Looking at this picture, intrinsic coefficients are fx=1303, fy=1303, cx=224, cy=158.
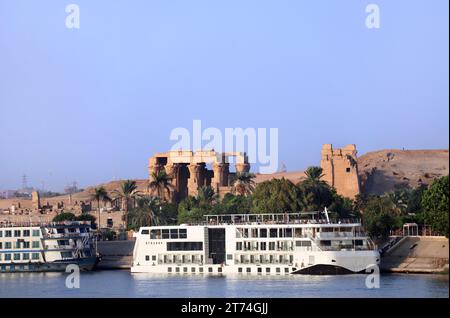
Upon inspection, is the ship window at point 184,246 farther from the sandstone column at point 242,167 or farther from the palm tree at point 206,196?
the sandstone column at point 242,167

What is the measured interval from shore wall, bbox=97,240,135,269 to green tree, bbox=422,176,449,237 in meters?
21.8

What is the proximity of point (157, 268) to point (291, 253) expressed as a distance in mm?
8855

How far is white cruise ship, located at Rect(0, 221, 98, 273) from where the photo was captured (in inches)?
3209

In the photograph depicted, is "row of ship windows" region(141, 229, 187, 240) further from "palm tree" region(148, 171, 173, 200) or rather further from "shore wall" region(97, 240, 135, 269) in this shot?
"palm tree" region(148, 171, 173, 200)

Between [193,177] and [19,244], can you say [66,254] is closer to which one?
[19,244]

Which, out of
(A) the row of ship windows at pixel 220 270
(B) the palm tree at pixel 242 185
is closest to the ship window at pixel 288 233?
(A) the row of ship windows at pixel 220 270

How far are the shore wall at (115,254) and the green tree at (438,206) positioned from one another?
2184cm

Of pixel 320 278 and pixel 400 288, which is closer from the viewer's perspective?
pixel 400 288
